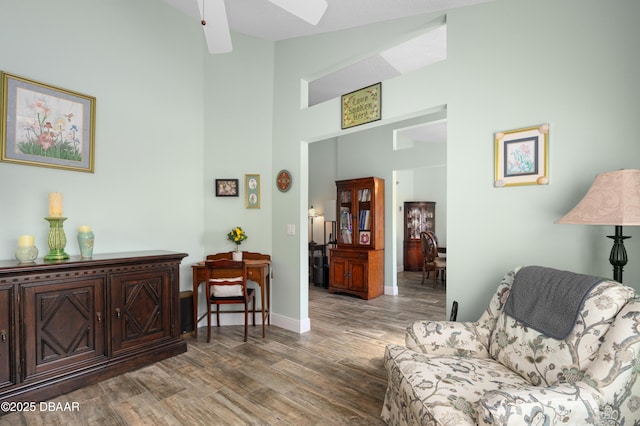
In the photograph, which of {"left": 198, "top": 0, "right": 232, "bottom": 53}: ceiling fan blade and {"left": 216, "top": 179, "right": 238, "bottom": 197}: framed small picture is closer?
{"left": 198, "top": 0, "right": 232, "bottom": 53}: ceiling fan blade

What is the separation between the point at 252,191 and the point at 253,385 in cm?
217

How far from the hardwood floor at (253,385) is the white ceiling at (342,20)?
3.08 metres

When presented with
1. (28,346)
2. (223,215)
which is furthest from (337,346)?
(28,346)

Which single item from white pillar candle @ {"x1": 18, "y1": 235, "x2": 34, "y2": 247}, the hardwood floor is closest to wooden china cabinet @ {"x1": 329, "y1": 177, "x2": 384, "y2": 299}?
the hardwood floor

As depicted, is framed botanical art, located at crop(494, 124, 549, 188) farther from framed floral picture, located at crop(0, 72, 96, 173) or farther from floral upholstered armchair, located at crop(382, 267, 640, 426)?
framed floral picture, located at crop(0, 72, 96, 173)

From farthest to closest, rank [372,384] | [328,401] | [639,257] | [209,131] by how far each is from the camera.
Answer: [209,131], [372,384], [328,401], [639,257]

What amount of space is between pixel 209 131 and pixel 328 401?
3.12 meters

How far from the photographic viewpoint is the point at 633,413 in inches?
49.7

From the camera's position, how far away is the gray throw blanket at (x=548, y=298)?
1.47 metres

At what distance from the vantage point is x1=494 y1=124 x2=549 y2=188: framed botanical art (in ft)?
6.73

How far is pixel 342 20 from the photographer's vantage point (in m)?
2.97

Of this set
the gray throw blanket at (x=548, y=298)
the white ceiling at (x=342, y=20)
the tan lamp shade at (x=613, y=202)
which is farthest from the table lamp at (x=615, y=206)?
the white ceiling at (x=342, y=20)

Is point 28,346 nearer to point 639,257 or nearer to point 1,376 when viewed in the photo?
point 1,376

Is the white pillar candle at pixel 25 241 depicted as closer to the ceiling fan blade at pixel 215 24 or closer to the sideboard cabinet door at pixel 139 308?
the sideboard cabinet door at pixel 139 308
